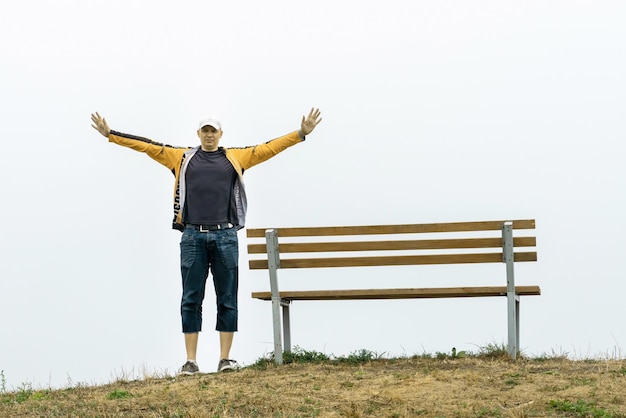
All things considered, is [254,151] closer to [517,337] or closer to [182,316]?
[182,316]

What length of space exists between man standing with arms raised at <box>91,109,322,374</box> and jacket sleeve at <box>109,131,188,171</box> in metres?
0.10

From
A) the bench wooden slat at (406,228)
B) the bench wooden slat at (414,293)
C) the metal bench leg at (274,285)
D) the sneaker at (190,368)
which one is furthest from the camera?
the sneaker at (190,368)

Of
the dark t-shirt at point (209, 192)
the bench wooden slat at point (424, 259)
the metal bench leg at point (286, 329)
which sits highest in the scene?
the dark t-shirt at point (209, 192)

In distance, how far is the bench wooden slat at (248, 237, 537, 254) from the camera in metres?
12.0

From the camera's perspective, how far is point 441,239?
12023 millimetres

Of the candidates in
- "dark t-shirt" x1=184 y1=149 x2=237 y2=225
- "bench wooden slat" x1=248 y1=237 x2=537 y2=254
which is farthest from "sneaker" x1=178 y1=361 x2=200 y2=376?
"dark t-shirt" x1=184 y1=149 x2=237 y2=225

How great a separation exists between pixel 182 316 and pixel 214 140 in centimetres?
185

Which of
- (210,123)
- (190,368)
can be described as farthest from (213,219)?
(190,368)

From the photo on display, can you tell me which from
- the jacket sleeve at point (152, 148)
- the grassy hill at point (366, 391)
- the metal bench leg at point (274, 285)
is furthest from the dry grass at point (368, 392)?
the jacket sleeve at point (152, 148)

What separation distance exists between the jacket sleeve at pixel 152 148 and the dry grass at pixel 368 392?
7.48 feet

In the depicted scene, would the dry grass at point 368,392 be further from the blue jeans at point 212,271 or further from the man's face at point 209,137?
the man's face at point 209,137

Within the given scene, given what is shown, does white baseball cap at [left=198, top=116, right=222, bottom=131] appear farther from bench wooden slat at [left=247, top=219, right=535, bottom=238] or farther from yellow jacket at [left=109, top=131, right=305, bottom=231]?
bench wooden slat at [left=247, top=219, right=535, bottom=238]

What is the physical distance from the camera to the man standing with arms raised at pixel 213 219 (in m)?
12.4

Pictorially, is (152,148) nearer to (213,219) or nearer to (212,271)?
(213,219)
